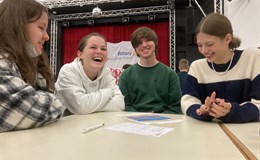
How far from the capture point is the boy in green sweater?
1.70m

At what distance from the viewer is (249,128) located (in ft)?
2.90

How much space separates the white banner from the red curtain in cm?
23

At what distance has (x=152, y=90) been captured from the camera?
1724 millimetres

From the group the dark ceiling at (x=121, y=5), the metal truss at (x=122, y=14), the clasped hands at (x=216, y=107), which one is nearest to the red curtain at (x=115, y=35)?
the metal truss at (x=122, y=14)

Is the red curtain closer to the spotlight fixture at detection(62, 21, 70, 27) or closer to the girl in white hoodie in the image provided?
the spotlight fixture at detection(62, 21, 70, 27)

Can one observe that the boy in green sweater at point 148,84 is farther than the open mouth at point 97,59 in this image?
Yes

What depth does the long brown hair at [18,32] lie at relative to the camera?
936mm

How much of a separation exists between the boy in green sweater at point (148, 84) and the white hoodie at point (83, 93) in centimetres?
23

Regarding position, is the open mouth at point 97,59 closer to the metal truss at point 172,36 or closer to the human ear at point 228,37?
the human ear at point 228,37

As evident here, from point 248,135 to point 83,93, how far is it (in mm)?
871

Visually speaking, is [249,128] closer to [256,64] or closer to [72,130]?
[256,64]

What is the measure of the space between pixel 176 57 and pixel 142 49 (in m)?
Answer: 3.81

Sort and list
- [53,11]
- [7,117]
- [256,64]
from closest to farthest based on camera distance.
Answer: [7,117] < [256,64] < [53,11]

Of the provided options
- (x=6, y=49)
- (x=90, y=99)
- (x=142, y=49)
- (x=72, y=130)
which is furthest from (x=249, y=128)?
(x=142, y=49)
